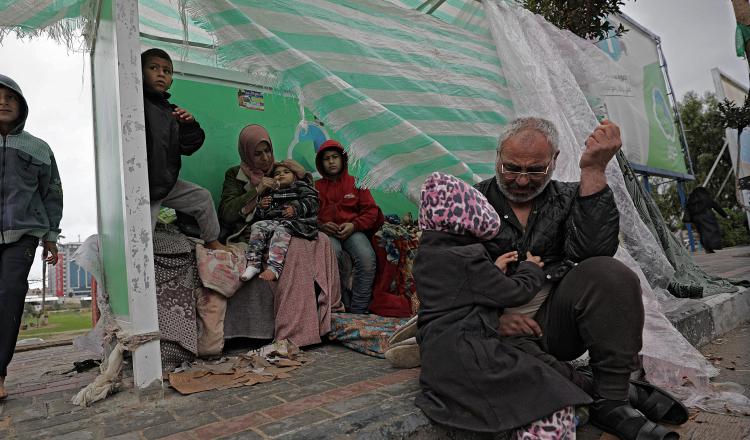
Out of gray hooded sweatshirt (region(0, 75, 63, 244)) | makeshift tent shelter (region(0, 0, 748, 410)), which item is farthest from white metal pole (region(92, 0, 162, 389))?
gray hooded sweatshirt (region(0, 75, 63, 244))

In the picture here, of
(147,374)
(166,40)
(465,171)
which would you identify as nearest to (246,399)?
(147,374)

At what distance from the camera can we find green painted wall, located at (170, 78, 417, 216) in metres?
4.09

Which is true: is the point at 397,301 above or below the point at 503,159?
below

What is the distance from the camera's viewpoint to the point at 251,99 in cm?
456

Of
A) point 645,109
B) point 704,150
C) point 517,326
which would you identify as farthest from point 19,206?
point 704,150

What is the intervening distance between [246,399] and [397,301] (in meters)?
1.91

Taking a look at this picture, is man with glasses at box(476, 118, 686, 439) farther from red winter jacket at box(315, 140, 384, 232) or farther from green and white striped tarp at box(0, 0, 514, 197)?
red winter jacket at box(315, 140, 384, 232)

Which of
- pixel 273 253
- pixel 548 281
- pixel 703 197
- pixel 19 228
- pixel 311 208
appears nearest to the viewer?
pixel 548 281

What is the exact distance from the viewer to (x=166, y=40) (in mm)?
4754

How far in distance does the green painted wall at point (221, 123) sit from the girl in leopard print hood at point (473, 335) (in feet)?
8.89

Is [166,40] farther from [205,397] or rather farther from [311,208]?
[205,397]

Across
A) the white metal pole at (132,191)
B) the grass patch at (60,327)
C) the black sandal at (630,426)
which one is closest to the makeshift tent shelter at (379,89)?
the white metal pole at (132,191)

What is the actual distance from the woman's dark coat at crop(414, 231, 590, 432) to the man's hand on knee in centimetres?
10

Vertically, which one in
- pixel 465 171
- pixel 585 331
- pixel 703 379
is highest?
pixel 465 171
